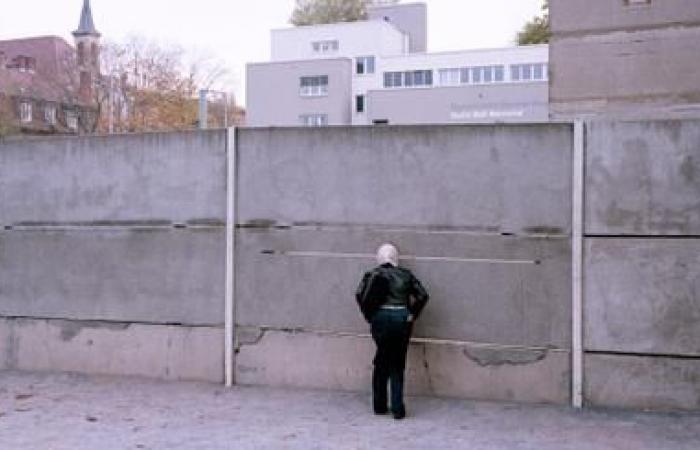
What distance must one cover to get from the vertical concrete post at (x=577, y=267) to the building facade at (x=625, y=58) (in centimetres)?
367

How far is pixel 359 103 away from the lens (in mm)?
66375

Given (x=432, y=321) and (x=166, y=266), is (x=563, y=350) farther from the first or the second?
(x=166, y=266)

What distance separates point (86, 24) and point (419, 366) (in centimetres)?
8976

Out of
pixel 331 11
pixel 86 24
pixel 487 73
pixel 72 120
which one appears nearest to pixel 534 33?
pixel 487 73

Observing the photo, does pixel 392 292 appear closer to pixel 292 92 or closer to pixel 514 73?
pixel 514 73

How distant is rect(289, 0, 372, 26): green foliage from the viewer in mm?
84750

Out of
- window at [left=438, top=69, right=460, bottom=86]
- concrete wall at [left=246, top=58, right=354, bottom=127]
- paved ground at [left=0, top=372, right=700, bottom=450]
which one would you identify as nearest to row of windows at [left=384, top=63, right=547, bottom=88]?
window at [left=438, top=69, right=460, bottom=86]

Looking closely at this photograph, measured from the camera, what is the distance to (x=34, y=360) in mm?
9211

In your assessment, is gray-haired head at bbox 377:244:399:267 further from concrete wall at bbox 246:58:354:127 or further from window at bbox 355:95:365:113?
window at bbox 355:95:365:113

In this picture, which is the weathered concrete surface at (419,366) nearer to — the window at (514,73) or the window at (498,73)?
the window at (514,73)

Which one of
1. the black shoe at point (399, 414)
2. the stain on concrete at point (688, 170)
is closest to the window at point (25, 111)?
the black shoe at point (399, 414)

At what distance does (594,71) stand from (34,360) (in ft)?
25.1

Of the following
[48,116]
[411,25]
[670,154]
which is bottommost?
[670,154]

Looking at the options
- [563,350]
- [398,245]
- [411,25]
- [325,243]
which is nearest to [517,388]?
[563,350]
